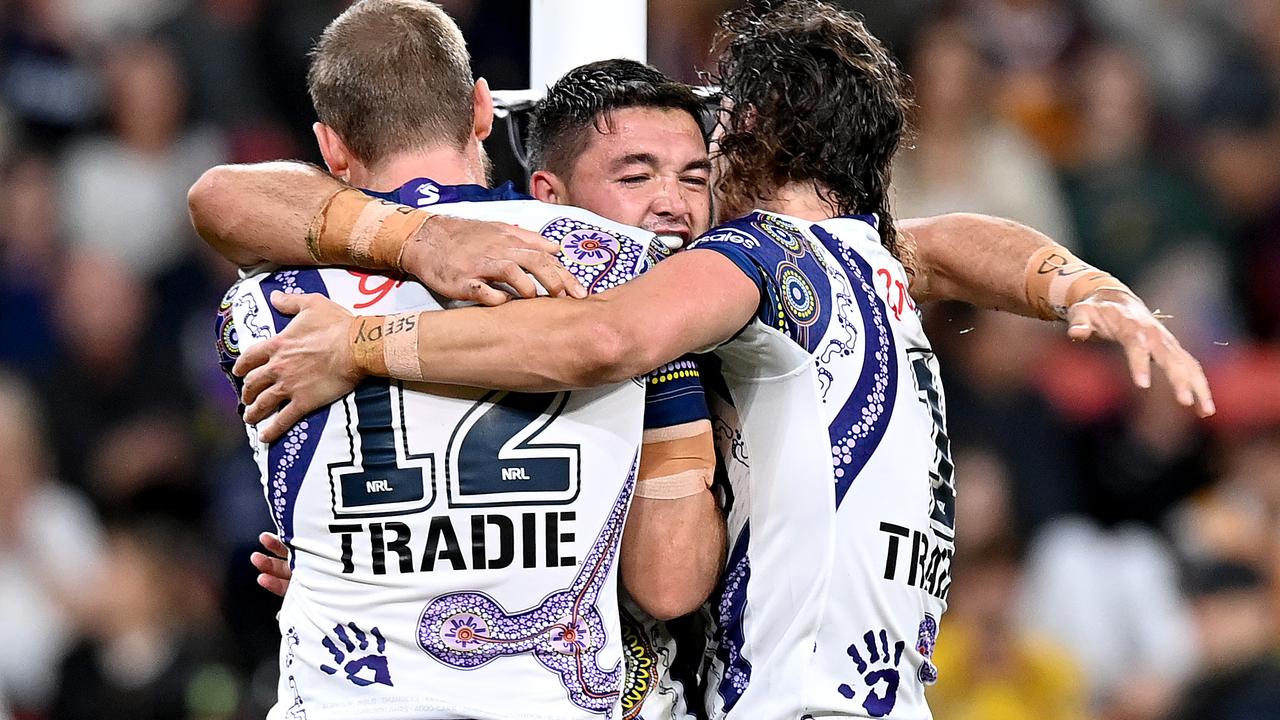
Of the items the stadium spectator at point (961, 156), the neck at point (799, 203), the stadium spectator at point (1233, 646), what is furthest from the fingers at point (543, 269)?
the stadium spectator at point (1233, 646)

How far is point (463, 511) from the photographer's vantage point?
250 centimetres

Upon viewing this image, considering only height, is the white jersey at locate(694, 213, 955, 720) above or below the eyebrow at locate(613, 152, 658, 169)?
below

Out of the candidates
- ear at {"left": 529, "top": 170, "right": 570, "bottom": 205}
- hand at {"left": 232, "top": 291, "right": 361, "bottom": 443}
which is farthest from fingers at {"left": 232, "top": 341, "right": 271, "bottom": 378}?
ear at {"left": 529, "top": 170, "right": 570, "bottom": 205}

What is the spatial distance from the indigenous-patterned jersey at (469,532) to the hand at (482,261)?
0.26ft

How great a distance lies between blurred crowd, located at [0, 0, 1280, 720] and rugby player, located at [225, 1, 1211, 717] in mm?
3180

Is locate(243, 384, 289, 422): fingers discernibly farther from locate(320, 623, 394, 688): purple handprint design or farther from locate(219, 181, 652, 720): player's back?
locate(320, 623, 394, 688): purple handprint design

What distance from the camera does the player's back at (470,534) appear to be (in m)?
2.51

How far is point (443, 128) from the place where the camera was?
2688 millimetres

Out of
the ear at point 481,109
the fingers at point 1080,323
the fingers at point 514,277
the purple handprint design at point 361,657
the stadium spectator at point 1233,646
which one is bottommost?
the stadium spectator at point 1233,646

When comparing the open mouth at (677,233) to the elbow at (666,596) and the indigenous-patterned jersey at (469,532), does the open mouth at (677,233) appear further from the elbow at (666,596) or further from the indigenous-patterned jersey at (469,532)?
the elbow at (666,596)

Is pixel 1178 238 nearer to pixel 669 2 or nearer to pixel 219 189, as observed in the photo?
pixel 669 2

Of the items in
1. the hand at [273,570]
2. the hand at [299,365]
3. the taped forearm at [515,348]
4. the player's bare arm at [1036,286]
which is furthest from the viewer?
the hand at [273,570]

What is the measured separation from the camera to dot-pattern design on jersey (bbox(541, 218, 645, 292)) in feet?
8.32

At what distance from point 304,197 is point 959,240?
1.36 metres
